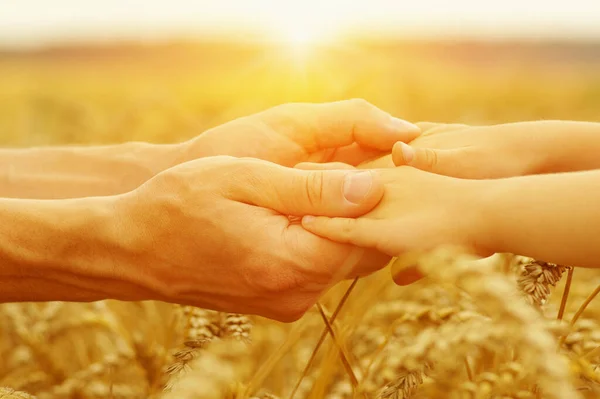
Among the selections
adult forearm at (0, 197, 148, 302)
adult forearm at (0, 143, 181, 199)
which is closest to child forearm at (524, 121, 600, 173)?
adult forearm at (0, 197, 148, 302)

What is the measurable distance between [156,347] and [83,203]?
0.41 metres

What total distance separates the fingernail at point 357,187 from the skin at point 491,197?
0.05m

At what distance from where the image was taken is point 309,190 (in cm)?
148

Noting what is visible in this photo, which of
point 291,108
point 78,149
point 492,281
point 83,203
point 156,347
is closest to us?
point 492,281

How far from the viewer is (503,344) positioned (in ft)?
2.65

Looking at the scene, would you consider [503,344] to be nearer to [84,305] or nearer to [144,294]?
[144,294]

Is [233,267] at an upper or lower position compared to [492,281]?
lower

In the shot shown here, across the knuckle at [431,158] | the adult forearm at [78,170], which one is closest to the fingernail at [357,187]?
the knuckle at [431,158]

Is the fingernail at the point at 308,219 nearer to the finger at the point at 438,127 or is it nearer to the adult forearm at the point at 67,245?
the adult forearm at the point at 67,245

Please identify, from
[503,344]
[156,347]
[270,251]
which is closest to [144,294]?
[156,347]

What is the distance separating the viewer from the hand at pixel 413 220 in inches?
48.0

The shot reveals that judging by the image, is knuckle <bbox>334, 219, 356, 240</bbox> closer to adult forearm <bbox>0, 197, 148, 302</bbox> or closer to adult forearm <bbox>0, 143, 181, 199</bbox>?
adult forearm <bbox>0, 197, 148, 302</bbox>

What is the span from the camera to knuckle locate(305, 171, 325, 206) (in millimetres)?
1470

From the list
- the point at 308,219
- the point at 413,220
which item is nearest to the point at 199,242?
the point at 308,219
